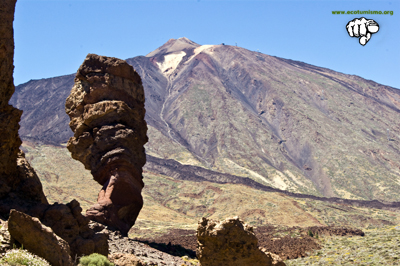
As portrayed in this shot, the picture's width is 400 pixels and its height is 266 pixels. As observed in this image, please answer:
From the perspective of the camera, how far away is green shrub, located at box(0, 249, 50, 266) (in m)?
7.92

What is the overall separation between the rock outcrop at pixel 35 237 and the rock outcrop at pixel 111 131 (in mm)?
11178

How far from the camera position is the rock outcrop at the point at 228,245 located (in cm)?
1380

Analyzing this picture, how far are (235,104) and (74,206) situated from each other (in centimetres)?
11190

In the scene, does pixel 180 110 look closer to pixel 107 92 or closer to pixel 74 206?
pixel 107 92

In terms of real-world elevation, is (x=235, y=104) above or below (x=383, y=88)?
below

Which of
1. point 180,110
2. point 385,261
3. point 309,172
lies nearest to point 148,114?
point 180,110

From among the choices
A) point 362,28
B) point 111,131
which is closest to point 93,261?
point 111,131

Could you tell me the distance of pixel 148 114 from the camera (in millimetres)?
124188

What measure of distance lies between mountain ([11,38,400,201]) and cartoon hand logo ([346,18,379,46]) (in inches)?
2106

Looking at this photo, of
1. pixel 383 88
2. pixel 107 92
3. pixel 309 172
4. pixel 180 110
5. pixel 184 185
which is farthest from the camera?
pixel 383 88

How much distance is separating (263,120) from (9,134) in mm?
115026

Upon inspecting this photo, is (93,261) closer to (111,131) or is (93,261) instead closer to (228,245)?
(228,245)

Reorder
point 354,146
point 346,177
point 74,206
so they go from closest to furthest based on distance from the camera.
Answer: point 74,206
point 346,177
point 354,146

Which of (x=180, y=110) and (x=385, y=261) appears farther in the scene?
(x=180, y=110)
